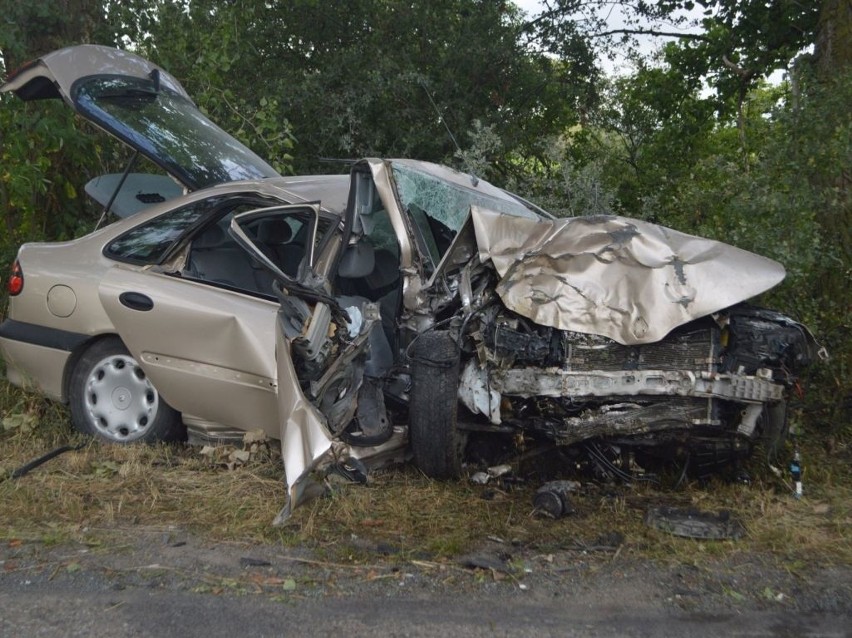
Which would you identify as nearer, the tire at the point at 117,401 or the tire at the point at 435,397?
the tire at the point at 435,397

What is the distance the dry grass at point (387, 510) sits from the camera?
155 inches

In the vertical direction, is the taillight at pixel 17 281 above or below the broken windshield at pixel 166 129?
below

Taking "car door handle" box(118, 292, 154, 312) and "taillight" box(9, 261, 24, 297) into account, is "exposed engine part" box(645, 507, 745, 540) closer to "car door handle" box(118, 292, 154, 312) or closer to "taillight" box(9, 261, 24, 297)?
"car door handle" box(118, 292, 154, 312)

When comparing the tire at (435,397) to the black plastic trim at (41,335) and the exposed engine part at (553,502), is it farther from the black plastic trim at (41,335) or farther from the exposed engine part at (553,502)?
the black plastic trim at (41,335)

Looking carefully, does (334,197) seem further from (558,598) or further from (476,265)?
(558,598)

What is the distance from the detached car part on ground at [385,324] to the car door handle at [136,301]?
2 cm

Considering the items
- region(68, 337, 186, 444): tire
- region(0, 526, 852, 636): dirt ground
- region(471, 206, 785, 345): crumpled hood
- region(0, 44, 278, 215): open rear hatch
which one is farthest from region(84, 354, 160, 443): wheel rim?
region(471, 206, 785, 345): crumpled hood

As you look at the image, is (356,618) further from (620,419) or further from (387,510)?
(620,419)

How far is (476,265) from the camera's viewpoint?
4590 millimetres

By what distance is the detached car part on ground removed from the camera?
13.9 ft

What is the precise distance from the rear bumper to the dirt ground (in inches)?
66.8

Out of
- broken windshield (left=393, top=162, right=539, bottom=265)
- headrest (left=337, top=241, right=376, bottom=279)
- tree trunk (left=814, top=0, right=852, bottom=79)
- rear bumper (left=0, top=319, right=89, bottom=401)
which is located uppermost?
tree trunk (left=814, top=0, right=852, bottom=79)

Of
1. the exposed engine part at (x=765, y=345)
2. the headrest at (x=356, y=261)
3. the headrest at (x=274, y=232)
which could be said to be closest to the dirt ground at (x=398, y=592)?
the exposed engine part at (x=765, y=345)

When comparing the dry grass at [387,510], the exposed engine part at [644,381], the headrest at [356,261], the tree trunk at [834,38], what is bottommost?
the dry grass at [387,510]
